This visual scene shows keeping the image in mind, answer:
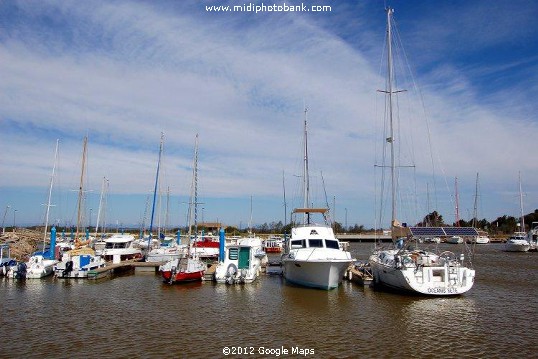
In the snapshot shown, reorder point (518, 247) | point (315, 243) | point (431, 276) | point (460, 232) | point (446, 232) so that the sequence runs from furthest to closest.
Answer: point (518, 247) < point (315, 243) < point (460, 232) < point (446, 232) < point (431, 276)

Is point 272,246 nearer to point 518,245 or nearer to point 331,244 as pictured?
point 331,244

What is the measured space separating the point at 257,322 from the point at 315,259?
7.86m

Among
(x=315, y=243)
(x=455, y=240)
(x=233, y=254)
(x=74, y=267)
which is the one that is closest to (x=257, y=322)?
(x=315, y=243)

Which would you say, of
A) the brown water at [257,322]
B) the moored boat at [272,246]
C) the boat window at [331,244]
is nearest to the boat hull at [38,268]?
the brown water at [257,322]

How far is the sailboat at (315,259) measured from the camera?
82.1 feet

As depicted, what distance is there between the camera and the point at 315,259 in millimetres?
25219

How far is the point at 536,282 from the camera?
3134 cm

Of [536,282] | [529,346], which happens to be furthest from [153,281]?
[536,282]

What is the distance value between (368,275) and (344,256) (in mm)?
3931

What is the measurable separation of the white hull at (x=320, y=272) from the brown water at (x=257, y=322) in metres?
0.54

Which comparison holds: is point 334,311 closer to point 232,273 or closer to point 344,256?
point 344,256

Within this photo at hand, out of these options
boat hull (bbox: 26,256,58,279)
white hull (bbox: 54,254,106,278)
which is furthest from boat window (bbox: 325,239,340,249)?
boat hull (bbox: 26,256,58,279)

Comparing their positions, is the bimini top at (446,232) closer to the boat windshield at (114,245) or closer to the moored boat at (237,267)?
the moored boat at (237,267)

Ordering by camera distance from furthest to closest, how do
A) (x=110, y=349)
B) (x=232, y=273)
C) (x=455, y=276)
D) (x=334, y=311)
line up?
(x=232, y=273), (x=455, y=276), (x=334, y=311), (x=110, y=349)
